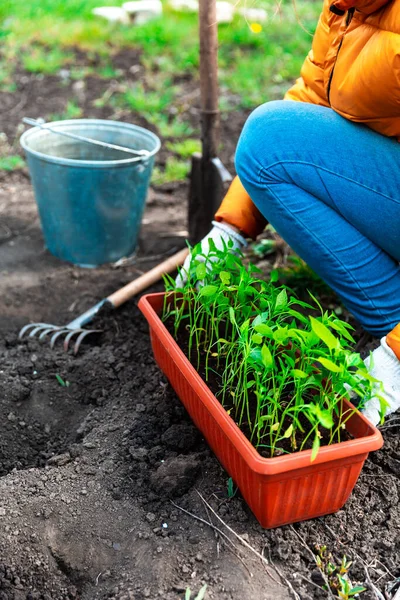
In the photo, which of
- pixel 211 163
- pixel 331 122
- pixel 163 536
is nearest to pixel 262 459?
pixel 163 536

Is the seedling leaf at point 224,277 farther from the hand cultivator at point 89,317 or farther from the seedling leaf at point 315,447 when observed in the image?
the hand cultivator at point 89,317

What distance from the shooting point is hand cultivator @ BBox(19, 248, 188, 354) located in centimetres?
242

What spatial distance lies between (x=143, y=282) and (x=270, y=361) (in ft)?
3.91

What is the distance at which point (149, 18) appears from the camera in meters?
5.88

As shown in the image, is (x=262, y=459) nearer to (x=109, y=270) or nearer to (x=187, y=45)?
(x=109, y=270)

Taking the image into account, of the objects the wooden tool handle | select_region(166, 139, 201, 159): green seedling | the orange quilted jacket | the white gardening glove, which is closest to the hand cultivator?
the wooden tool handle

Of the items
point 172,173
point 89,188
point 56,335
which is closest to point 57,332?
point 56,335

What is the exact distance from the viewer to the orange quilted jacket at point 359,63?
1604 millimetres

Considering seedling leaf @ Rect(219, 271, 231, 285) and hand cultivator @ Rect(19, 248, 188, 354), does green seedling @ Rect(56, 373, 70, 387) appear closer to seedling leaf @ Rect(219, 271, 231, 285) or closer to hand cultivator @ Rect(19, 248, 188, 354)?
hand cultivator @ Rect(19, 248, 188, 354)

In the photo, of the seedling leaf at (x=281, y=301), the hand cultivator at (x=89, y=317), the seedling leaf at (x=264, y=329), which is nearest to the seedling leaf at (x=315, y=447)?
the seedling leaf at (x=264, y=329)

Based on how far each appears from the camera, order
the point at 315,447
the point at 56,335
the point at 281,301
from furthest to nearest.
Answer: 1. the point at 56,335
2. the point at 281,301
3. the point at 315,447

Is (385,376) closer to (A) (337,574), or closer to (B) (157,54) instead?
(A) (337,574)

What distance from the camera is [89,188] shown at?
271cm

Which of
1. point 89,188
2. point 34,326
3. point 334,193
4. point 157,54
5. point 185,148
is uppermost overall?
point 334,193
